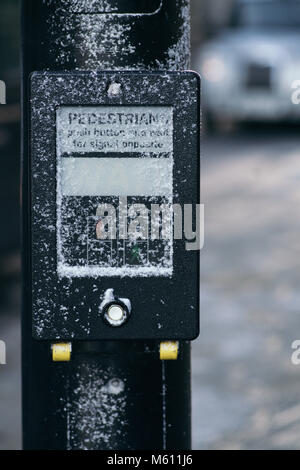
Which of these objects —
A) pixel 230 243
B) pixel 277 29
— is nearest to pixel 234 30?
pixel 277 29

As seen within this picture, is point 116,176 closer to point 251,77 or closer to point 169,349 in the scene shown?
point 169,349

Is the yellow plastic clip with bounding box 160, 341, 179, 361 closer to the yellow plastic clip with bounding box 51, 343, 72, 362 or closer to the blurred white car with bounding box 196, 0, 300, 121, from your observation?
the yellow plastic clip with bounding box 51, 343, 72, 362

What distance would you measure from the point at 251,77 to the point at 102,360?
10535 millimetres

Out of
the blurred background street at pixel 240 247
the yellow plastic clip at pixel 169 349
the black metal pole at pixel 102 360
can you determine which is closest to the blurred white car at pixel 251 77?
the blurred background street at pixel 240 247

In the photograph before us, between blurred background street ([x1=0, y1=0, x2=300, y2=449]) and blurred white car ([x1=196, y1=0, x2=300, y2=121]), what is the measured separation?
1 centimetres

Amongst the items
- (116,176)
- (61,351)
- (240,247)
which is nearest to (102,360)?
Answer: (61,351)

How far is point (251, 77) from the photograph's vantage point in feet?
41.5

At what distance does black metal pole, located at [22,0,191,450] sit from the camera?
2.32 m

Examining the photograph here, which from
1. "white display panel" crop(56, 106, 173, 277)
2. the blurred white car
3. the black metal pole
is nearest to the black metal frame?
"white display panel" crop(56, 106, 173, 277)

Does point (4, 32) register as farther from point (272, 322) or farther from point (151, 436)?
point (151, 436)

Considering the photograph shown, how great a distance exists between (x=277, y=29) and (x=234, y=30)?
56 cm

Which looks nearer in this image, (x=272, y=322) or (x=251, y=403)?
(x=251, y=403)

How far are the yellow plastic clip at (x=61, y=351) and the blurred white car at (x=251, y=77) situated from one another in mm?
10355

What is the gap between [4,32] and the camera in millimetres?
6551
